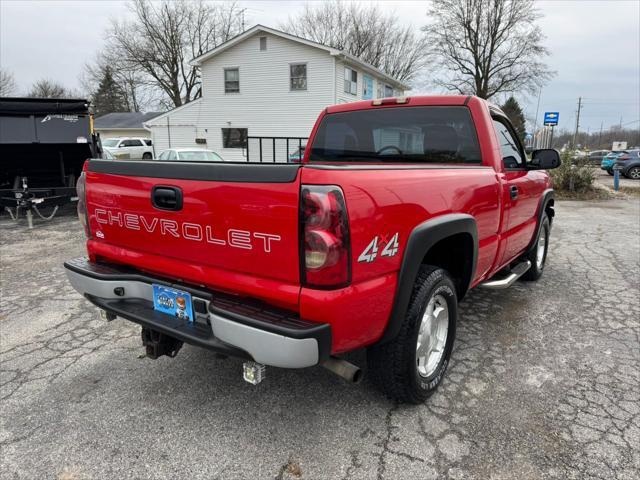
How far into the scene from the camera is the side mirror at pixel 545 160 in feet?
12.4

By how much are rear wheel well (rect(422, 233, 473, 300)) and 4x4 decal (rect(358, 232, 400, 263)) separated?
0.70 metres

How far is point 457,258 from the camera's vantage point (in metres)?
3.02

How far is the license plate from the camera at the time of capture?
2.27 metres

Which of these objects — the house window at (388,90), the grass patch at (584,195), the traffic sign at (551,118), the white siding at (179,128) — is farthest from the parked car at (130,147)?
the grass patch at (584,195)

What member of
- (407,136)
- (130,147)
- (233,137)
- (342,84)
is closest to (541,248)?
(407,136)

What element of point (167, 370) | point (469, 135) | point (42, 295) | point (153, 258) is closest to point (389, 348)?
point (153, 258)

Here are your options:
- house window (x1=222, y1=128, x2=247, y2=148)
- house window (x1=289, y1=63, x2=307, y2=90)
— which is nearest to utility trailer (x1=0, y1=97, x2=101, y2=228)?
house window (x1=222, y1=128, x2=247, y2=148)

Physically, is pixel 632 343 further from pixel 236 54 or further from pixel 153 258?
pixel 236 54

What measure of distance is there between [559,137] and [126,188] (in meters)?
88.7

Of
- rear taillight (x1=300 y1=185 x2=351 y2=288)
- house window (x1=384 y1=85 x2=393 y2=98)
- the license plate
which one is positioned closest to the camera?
rear taillight (x1=300 y1=185 x2=351 y2=288)

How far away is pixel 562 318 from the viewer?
4109 mm

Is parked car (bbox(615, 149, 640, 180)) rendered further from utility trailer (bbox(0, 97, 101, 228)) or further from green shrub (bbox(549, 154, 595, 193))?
utility trailer (bbox(0, 97, 101, 228))

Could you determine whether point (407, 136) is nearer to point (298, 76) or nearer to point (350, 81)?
point (298, 76)

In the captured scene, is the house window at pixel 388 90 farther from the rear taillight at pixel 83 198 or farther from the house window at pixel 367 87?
the rear taillight at pixel 83 198
